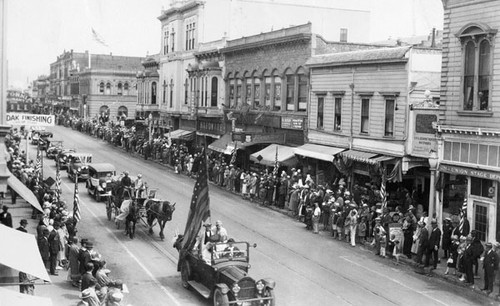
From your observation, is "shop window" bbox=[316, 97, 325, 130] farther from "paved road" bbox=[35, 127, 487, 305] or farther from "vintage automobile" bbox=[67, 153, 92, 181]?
"vintage automobile" bbox=[67, 153, 92, 181]

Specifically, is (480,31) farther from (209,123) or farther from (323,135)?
(209,123)

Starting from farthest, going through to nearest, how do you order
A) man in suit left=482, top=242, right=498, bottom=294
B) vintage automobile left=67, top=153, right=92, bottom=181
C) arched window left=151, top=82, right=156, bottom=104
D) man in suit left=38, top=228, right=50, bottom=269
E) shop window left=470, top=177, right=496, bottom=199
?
arched window left=151, top=82, right=156, bottom=104, vintage automobile left=67, top=153, right=92, bottom=181, shop window left=470, top=177, right=496, bottom=199, man in suit left=38, top=228, right=50, bottom=269, man in suit left=482, top=242, right=498, bottom=294

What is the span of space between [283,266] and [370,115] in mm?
12939

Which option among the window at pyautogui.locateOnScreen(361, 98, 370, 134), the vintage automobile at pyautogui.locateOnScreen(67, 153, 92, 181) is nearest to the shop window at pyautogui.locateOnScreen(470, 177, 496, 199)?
the window at pyautogui.locateOnScreen(361, 98, 370, 134)

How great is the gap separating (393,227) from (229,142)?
22.9m

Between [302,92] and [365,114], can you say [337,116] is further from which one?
[302,92]

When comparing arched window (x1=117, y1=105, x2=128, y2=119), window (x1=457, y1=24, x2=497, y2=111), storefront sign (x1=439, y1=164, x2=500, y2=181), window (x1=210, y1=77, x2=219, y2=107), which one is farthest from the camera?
arched window (x1=117, y1=105, x2=128, y2=119)

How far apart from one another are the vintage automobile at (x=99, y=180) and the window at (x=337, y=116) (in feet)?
41.0

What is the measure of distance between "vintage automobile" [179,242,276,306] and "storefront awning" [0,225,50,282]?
13.9 feet

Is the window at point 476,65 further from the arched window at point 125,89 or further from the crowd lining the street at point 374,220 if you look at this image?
the arched window at point 125,89

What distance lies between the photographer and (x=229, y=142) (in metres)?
44.4

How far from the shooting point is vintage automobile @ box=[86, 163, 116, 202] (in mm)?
33094

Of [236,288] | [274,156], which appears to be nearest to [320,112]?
[274,156]

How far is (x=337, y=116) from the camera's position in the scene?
34469 mm
